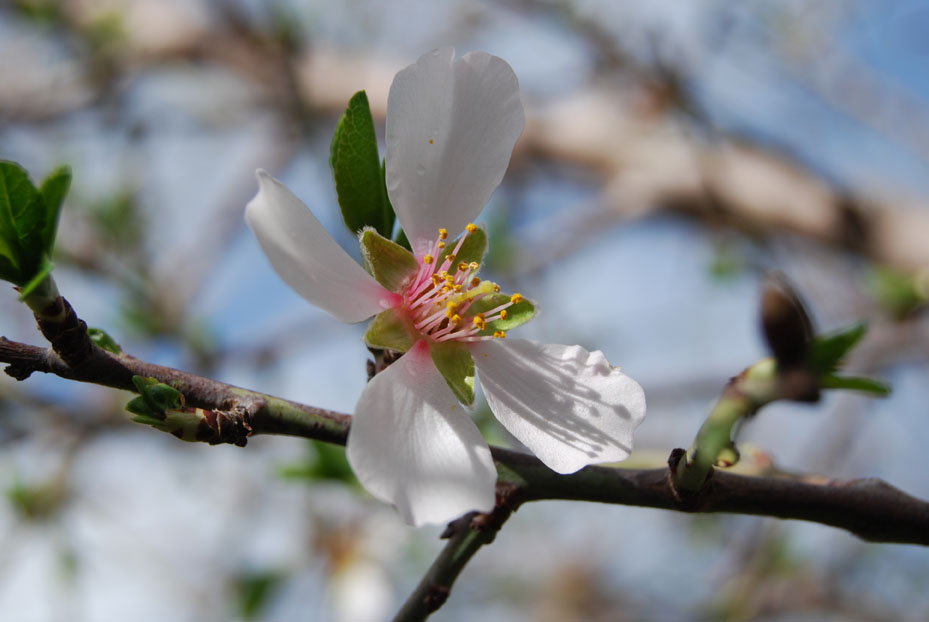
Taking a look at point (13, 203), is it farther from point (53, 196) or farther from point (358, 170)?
point (358, 170)

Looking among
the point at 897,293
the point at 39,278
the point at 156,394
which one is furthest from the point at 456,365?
the point at 897,293

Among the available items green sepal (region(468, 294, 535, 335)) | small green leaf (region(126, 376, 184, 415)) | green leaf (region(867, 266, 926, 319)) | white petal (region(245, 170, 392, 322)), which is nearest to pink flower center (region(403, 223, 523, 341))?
green sepal (region(468, 294, 535, 335))

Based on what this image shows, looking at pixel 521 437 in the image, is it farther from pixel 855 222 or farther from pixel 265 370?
pixel 855 222

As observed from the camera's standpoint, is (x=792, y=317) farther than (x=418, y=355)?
No

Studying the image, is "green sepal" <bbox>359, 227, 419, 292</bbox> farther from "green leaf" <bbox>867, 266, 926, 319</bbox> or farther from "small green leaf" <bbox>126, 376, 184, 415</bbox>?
"green leaf" <bbox>867, 266, 926, 319</bbox>

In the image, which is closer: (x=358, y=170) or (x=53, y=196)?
(x=53, y=196)

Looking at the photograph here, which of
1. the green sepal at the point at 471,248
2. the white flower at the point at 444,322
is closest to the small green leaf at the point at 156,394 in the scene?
the white flower at the point at 444,322

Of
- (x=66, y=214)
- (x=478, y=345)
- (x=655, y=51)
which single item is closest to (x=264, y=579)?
(x=478, y=345)
